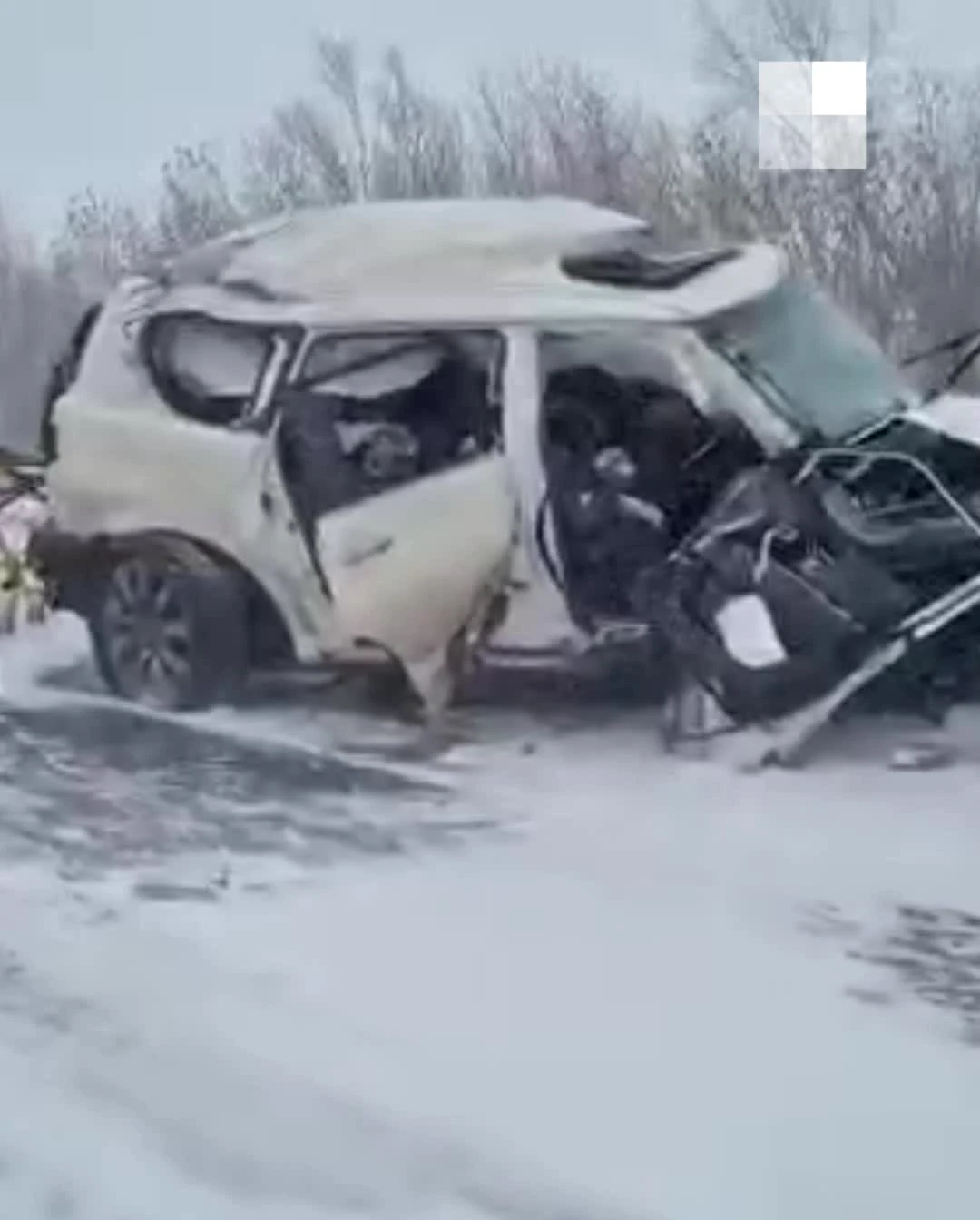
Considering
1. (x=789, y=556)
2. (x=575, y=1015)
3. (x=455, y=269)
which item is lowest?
(x=575, y=1015)

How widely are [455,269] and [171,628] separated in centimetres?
40

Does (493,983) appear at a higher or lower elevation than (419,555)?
lower

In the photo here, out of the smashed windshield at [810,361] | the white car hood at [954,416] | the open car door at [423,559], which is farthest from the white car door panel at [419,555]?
the white car hood at [954,416]

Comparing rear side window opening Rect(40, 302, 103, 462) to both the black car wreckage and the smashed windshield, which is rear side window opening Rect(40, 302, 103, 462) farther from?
the smashed windshield

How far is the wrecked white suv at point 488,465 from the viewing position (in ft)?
6.23

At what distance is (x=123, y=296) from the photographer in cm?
205

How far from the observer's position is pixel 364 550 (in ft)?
6.62

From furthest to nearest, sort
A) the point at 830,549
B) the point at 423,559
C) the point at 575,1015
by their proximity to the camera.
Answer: the point at 423,559
the point at 830,549
the point at 575,1015

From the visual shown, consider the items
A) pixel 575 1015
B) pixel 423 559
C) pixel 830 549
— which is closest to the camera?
pixel 575 1015

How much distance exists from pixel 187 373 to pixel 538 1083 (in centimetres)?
75

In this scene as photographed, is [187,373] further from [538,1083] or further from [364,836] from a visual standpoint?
[538,1083]

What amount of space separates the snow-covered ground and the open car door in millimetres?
80

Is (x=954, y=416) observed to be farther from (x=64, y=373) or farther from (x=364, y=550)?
(x=64, y=373)

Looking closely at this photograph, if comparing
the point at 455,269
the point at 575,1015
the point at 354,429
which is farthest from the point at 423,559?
the point at 575,1015
